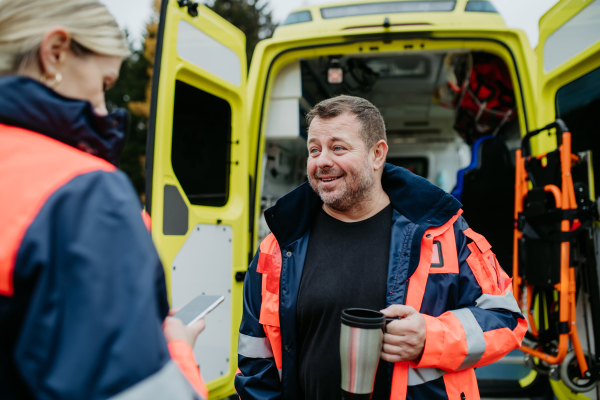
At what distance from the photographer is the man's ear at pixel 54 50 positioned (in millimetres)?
670

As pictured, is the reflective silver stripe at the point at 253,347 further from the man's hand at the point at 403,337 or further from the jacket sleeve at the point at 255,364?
the man's hand at the point at 403,337

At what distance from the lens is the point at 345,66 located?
12.0ft

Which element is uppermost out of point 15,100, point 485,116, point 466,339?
point 485,116

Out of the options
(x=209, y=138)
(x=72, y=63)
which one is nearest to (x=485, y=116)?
(x=209, y=138)

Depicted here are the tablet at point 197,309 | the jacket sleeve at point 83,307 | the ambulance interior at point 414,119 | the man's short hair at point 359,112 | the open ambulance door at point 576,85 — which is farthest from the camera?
the ambulance interior at point 414,119

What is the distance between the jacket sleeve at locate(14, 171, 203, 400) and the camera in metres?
0.54

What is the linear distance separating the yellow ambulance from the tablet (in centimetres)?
104

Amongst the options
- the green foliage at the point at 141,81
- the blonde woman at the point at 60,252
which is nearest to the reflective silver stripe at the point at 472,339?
the blonde woman at the point at 60,252

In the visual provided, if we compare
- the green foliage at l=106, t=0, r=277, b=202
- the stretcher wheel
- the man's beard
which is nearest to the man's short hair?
the man's beard

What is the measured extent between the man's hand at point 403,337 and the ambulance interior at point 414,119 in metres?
1.93

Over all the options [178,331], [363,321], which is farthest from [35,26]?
[363,321]

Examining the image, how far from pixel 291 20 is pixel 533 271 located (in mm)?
2334

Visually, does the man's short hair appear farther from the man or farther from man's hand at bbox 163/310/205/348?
man's hand at bbox 163/310/205/348

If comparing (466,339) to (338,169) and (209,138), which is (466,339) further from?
(209,138)
